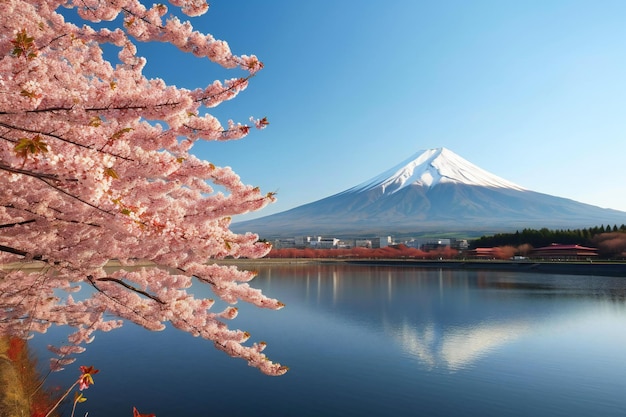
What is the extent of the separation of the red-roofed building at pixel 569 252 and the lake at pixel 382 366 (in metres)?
44.7

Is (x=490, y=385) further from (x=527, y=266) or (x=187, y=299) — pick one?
(x=527, y=266)

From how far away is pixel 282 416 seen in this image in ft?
34.0

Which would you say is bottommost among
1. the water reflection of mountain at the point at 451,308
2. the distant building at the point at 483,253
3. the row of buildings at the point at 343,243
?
the water reflection of mountain at the point at 451,308

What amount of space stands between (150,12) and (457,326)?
21.5 meters

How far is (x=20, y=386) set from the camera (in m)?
8.59

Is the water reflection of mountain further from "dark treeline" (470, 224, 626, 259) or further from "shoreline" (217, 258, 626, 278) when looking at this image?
"dark treeline" (470, 224, 626, 259)

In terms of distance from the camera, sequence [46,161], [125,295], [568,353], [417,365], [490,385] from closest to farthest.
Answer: [46,161] < [125,295] < [490,385] < [417,365] < [568,353]

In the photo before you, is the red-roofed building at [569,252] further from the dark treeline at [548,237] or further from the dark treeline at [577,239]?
the dark treeline at [548,237]

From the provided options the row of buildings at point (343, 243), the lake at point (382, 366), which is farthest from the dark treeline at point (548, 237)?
the lake at point (382, 366)

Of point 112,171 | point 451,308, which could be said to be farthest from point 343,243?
point 112,171

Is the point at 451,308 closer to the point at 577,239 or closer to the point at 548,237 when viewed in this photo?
the point at 577,239

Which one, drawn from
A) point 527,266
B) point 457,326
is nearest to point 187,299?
point 457,326

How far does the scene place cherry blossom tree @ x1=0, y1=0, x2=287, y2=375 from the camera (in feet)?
9.56

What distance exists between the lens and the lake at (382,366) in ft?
36.3
